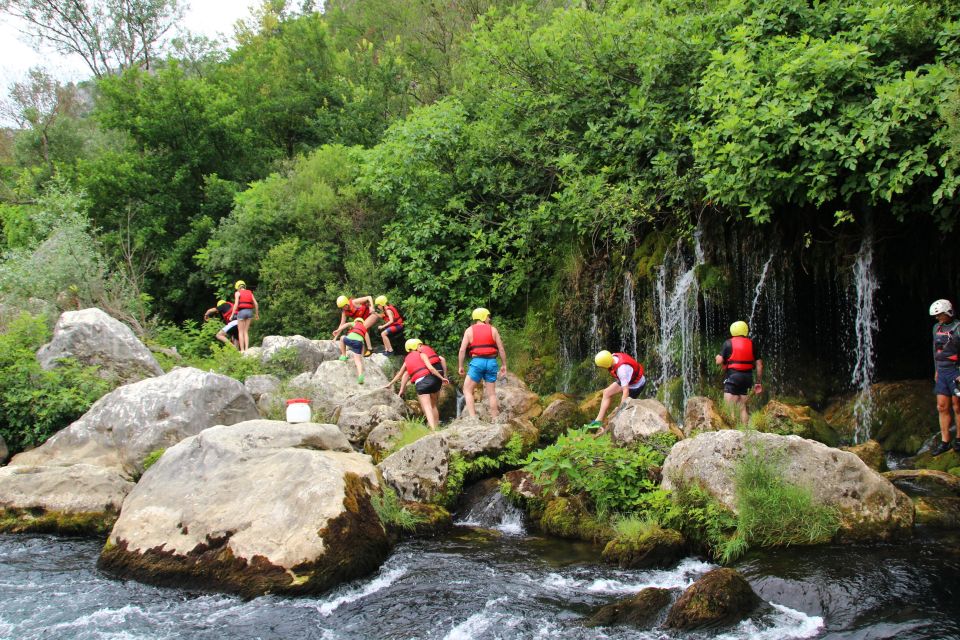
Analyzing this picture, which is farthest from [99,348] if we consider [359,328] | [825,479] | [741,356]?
[825,479]

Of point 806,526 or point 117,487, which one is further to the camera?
point 117,487

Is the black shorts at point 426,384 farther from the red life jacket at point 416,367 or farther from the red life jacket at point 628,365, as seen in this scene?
the red life jacket at point 628,365

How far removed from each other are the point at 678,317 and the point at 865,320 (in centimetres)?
302

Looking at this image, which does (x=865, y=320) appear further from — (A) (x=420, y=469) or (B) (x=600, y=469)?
(A) (x=420, y=469)

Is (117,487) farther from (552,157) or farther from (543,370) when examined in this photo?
(552,157)

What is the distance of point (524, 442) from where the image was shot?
420 inches

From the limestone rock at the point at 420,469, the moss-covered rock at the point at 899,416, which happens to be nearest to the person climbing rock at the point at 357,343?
the limestone rock at the point at 420,469

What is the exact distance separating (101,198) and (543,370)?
1568 centimetres

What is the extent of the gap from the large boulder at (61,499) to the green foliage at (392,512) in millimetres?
3328

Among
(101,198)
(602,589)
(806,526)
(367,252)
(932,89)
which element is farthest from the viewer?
(101,198)

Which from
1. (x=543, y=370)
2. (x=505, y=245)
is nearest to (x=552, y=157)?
(x=505, y=245)

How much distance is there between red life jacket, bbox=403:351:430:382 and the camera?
12305 millimetres

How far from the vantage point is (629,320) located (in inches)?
579

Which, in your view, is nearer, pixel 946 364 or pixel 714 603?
pixel 714 603
